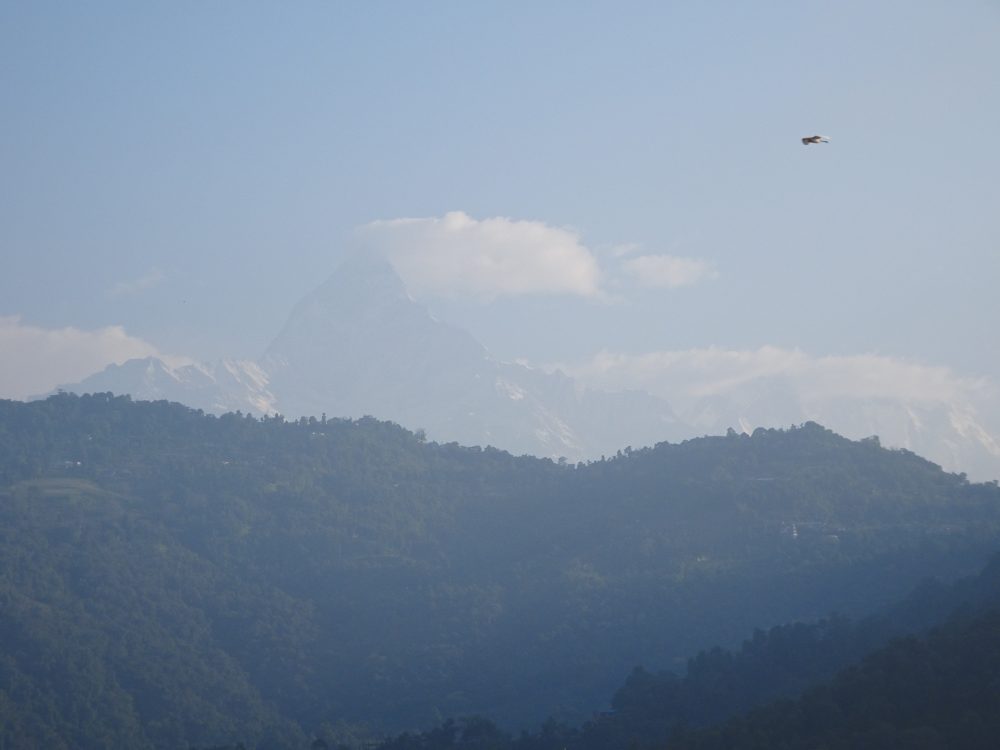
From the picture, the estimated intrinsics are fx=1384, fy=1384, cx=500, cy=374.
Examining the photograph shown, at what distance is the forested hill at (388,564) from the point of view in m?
75.1

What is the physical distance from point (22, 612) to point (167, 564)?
14.4m

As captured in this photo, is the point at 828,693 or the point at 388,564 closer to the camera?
the point at 828,693

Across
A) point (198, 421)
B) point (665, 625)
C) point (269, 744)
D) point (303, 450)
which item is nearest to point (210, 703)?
point (269, 744)

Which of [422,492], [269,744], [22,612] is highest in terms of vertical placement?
[422,492]

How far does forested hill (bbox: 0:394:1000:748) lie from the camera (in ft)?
246

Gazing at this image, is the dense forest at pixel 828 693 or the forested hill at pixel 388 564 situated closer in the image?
the dense forest at pixel 828 693

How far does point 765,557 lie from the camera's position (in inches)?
3410

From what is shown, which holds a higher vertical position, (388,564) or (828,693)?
(388,564)

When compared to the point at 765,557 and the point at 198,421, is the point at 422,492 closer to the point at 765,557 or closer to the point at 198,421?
the point at 198,421

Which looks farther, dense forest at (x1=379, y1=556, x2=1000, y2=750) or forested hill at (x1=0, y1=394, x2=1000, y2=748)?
forested hill at (x1=0, y1=394, x2=1000, y2=748)

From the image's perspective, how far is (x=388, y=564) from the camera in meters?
96.1

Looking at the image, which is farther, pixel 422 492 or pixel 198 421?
pixel 198 421

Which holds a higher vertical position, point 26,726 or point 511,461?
point 511,461

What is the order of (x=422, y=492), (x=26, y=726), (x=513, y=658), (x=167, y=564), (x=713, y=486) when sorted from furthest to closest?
(x=422, y=492) < (x=713, y=486) < (x=167, y=564) < (x=513, y=658) < (x=26, y=726)
